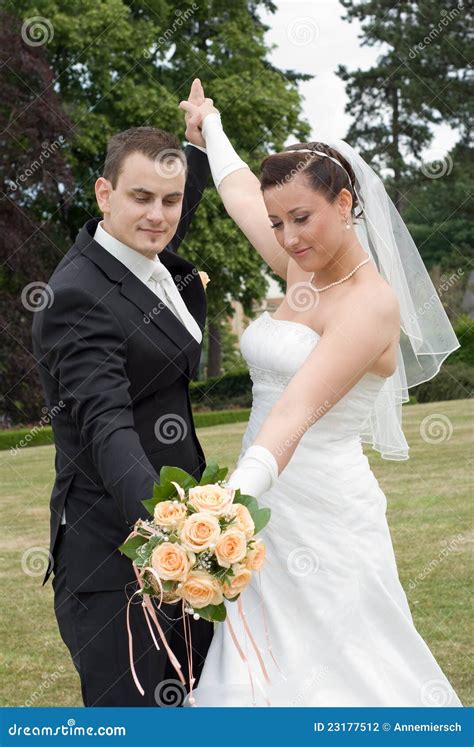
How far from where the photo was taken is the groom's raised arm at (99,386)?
11.9ft

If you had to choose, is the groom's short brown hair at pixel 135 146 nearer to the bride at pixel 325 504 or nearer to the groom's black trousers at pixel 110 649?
the bride at pixel 325 504

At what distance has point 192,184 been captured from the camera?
527 cm

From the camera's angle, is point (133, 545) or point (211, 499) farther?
point (133, 545)

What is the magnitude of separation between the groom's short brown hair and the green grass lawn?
431cm

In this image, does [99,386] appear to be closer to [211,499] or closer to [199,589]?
[211,499]

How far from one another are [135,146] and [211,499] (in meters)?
1.50

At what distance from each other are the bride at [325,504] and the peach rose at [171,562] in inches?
34.2

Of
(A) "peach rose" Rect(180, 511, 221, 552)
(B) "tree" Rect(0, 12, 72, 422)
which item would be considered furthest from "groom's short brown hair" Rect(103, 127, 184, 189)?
(B) "tree" Rect(0, 12, 72, 422)

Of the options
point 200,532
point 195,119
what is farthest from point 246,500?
point 195,119

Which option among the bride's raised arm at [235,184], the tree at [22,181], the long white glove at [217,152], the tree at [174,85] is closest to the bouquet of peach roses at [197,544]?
the bride's raised arm at [235,184]

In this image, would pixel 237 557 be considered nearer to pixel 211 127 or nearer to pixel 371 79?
pixel 211 127

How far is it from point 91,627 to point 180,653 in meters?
0.58

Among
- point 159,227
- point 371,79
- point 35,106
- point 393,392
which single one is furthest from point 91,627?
point 371,79

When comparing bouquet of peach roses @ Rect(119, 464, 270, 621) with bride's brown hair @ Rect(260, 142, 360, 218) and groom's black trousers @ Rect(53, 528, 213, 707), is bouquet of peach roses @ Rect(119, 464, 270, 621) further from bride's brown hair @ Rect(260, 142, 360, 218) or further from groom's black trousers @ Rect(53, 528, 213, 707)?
bride's brown hair @ Rect(260, 142, 360, 218)
